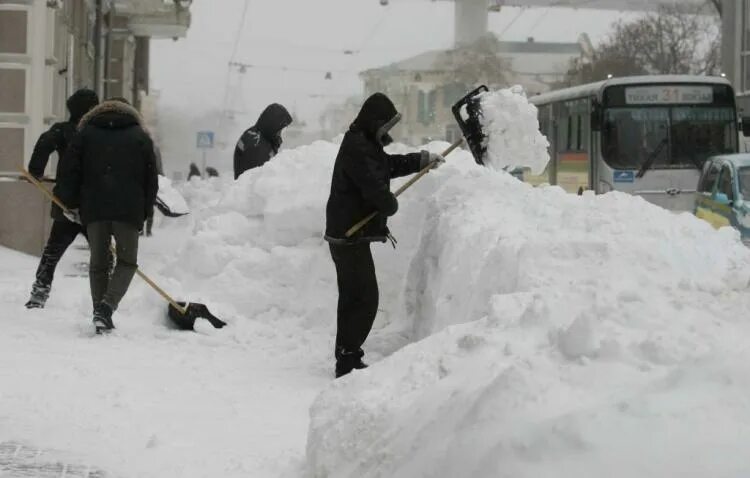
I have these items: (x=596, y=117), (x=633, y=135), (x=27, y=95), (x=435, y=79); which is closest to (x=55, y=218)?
(x=27, y=95)

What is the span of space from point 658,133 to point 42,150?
1399 cm

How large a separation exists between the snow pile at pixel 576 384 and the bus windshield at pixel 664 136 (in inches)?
585

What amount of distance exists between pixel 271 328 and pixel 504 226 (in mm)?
2131

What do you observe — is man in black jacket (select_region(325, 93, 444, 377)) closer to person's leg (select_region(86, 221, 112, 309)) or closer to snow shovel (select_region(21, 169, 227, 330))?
snow shovel (select_region(21, 169, 227, 330))

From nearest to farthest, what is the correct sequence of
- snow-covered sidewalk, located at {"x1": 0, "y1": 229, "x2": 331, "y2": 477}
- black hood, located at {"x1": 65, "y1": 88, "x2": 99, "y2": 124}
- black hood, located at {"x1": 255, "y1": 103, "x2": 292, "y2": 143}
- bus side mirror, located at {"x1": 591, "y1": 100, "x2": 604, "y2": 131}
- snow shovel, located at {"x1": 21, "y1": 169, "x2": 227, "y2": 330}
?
snow-covered sidewalk, located at {"x1": 0, "y1": 229, "x2": 331, "y2": 477} → snow shovel, located at {"x1": 21, "y1": 169, "x2": 227, "y2": 330} → black hood, located at {"x1": 65, "y1": 88, "x2": 99, "y2": 124} → black hood, located at {"x1": 255, "y1": 103, "x2": 292, "y2": 143} → bus side mirror, located at {"x1": 591, "y1": 100, "x2": 604, "y2": 131}

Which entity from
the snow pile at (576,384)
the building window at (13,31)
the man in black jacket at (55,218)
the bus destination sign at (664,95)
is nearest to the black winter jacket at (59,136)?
the man in black jacket at (55,218)

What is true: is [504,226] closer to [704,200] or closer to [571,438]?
[571,438]

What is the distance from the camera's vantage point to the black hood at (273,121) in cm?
1170

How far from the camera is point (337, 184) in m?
7.57

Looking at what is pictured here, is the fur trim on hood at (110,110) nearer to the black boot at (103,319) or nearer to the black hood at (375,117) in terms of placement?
the black boot at (103,319)

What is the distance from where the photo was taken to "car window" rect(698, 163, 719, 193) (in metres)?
15.8

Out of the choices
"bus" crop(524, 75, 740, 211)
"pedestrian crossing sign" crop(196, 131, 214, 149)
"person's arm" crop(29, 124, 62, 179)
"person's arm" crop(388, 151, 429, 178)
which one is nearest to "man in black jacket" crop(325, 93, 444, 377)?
"person's arm" crop(388, 151, 429, 178)

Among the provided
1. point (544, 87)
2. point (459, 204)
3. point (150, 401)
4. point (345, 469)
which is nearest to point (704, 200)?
point (459, 204)

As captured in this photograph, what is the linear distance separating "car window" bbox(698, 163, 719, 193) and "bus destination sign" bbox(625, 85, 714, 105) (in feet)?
18.5
